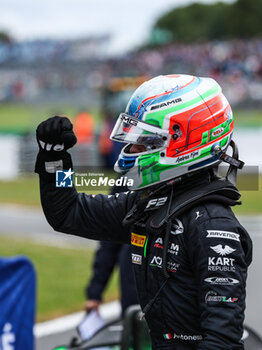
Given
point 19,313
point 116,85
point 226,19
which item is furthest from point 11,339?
point 226,19

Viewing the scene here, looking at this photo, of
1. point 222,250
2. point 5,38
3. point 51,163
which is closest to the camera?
point 222,250

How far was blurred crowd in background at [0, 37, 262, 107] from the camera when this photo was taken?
39.4m

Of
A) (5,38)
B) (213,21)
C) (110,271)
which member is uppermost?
(213,21)

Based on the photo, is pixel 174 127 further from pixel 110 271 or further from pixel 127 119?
pixel 110 271

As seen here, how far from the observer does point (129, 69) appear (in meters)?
49.4

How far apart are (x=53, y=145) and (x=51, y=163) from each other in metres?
0.07

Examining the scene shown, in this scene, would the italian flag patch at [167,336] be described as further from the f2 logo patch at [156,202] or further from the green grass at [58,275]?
the green grass at [58,275]

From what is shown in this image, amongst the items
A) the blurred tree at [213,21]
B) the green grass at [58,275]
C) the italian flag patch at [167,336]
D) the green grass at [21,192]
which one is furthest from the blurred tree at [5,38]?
the italian flag patch at [167,336]

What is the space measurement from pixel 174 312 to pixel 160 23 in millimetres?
121731

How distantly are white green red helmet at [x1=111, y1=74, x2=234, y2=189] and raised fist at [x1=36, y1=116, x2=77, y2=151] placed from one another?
0.62 feet

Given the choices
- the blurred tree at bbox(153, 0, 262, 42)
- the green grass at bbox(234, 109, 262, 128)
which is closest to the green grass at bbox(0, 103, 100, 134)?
the green grass at bbox(234, 109, 262, 128)

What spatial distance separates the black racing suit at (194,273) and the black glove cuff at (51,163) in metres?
0.05

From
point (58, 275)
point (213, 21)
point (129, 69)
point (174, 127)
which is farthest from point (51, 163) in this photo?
point (213, 21)

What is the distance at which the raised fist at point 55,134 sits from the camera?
7.61 feet
